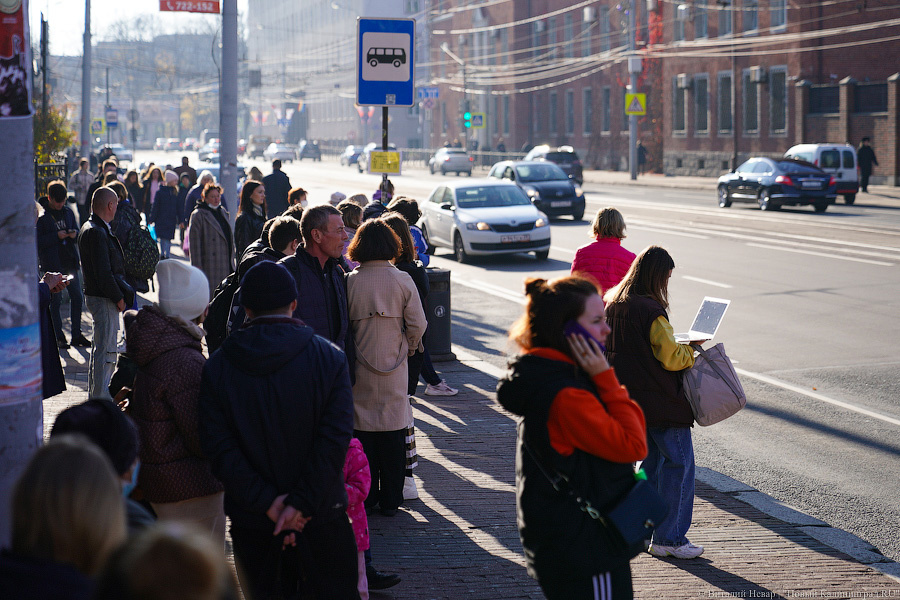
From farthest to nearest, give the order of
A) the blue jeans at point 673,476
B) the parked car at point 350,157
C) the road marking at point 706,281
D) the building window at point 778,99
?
the parked car at point 350,157 < the building window at point 778,99 < the road marking at point 706,281 < the blue jeans at point 673,476

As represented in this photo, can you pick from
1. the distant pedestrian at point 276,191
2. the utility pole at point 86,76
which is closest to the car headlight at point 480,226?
the distant pedestrian at point 276,191

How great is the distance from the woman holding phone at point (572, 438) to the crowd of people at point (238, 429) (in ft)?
2.53

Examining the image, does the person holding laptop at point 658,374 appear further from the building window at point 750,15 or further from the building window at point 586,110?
the building window at point 586,110

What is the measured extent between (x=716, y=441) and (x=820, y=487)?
135 cm

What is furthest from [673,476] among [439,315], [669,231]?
[669,231]

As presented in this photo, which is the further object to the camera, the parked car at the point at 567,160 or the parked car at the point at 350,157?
the parked car at the point at 350,157

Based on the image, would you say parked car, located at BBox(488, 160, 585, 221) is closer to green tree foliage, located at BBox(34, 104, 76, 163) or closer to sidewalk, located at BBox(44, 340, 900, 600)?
green tree foliage, located at BBox(34, 104, 76, 163)

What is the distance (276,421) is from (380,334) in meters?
2.28

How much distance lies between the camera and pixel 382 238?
5977mm

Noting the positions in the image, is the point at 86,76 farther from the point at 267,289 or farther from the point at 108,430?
the point at 108,430

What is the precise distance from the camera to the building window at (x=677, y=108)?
5542 centimetres

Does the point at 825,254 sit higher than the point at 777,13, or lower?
lower

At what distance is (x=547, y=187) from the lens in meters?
27.6

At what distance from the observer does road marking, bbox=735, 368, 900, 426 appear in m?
8.74
